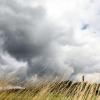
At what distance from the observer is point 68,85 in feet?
15.1

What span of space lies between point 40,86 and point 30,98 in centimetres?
28

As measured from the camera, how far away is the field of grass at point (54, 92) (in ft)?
14.1

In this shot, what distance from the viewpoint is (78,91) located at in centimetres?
441

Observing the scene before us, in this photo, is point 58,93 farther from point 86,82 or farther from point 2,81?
point 2,81

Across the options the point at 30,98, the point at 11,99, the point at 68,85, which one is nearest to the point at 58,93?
the point at 68,85

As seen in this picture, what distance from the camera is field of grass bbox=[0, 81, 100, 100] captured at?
4.29m

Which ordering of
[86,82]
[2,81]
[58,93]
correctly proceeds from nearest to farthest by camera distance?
[2,81], [58,93], [86,82]

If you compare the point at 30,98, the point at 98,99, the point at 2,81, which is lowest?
the point at 98,99

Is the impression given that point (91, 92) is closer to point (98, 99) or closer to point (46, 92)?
point (98, 99)

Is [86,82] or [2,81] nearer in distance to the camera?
[2,81]

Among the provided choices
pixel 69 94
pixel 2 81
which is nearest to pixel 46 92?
pixel 69 94

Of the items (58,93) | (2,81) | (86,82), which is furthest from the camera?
(86,82)

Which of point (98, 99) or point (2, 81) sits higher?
point (2, 81)

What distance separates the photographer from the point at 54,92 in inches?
180
